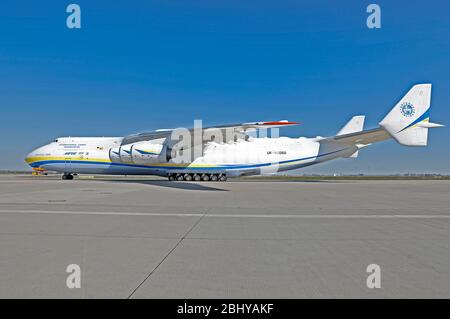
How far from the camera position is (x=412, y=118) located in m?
20.2

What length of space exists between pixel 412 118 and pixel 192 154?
16.1 metres

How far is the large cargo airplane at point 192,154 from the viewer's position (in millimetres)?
23922

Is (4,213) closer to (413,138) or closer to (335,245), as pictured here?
(335,245)

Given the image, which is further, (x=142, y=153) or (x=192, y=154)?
(x=192, y=154)

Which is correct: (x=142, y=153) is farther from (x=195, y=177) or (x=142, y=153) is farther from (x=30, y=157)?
(x=30, y=157)

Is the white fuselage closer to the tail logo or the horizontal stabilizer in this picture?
the horizontal stabilizer

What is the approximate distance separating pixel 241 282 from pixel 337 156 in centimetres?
2532

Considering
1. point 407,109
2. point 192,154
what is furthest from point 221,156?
point 407,109

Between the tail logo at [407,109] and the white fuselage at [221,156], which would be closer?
the tail logo at [407,109]

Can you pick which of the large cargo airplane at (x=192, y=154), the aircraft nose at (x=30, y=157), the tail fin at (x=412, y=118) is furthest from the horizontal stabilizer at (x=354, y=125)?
the aircraft nose at (x=30, y=157)

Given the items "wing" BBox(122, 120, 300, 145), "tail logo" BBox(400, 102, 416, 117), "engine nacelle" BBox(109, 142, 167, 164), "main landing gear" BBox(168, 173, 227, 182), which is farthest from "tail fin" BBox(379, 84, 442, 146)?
"engine nacelle" BBox(109, 142, 167, 164)

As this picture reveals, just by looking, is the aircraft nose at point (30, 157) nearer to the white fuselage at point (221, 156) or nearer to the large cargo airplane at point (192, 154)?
the large cargo airplane at point (192, 154)

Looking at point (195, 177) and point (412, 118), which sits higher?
point (412, 118)

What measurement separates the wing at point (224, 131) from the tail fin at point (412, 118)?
754 cm
